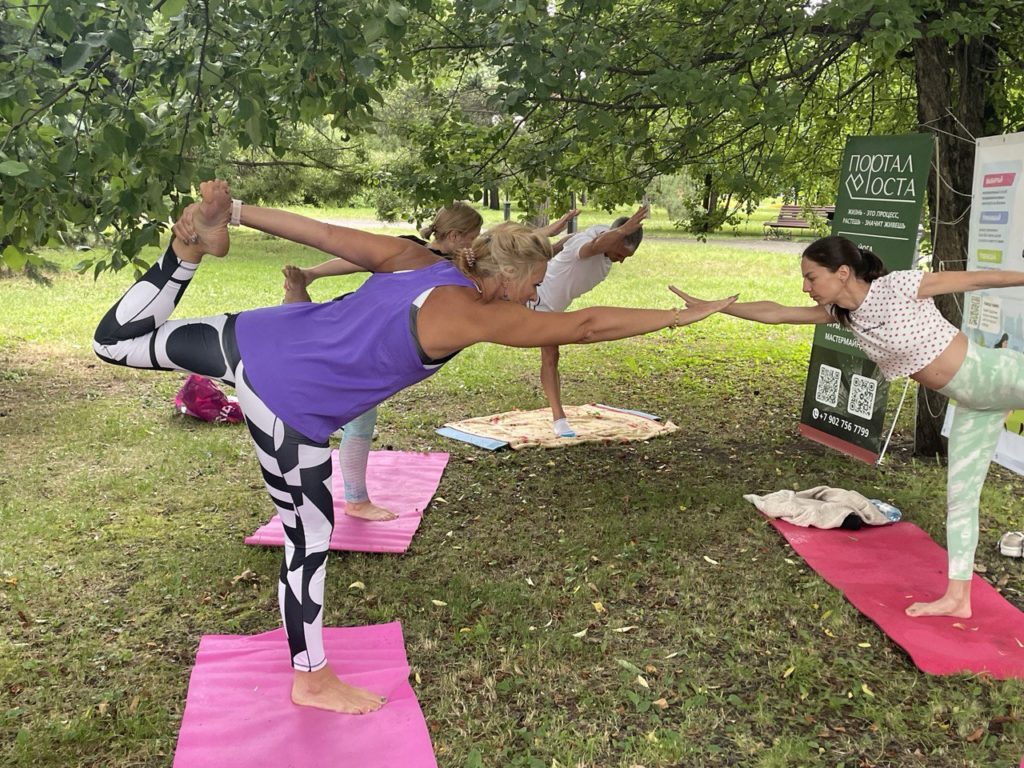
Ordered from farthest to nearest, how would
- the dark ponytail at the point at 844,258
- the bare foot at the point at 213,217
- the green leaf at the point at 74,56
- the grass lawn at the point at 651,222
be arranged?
the grass lawn at the point at 651,222
the dark ponytail at the point at 844,258
the bare foot at the point at 213,217
the green leaf at the point at 74,56

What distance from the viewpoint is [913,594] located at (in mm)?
4129

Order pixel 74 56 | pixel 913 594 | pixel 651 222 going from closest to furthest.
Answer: pixel 74 56, pixel 913 594, pixel 651 222

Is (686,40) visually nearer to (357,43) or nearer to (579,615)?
(357,43)

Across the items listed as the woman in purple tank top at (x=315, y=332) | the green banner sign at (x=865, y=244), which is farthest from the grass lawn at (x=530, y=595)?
the woman in purple tank top at (x=315, y=332)

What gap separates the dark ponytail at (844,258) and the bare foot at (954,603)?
1411mm

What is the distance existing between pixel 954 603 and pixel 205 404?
559 cm

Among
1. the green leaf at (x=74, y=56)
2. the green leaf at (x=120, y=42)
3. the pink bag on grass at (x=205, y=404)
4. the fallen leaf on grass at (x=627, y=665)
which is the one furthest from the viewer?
the pink bag on grass at (x=205, y=404)

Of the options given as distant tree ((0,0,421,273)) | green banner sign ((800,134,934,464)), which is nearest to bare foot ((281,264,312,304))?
distant tree ((0,0,421,273))

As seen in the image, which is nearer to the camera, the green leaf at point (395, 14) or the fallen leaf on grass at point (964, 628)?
the green leaf at point (395, 14)

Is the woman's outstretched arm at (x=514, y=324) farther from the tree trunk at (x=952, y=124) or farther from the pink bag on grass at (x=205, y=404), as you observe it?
the pink bag on grass at (x=205, y=404)

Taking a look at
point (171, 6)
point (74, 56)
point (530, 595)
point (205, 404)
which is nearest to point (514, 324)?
point (171, 6)

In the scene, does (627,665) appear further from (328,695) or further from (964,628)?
(964,628)

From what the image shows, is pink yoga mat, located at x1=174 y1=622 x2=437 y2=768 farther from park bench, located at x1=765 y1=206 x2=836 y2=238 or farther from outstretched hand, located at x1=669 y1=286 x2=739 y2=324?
park bench, located at x1=765 y1=206 x2=836 y2=238

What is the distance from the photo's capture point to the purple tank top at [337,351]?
8.85 ft
